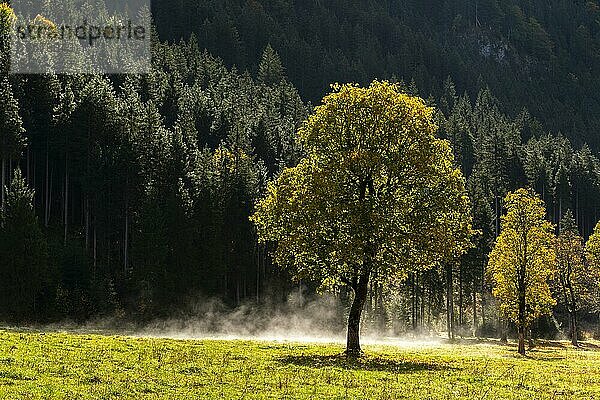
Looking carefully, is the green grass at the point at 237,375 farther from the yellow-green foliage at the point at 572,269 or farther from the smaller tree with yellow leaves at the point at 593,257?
the yellow-green foliage at the point at 572,269

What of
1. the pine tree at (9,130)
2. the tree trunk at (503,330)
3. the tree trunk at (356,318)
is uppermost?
the pine tree at (9,130)

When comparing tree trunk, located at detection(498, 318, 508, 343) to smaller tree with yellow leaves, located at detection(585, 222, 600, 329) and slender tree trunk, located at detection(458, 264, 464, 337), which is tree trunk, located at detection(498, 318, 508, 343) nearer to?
slender tree trunk, located at detection(458, 264, 464, 337)

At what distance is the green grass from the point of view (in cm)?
2494

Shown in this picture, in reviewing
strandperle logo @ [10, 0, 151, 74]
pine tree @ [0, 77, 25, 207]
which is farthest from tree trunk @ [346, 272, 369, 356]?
strandperle logo @ [10, 0, 151, 74]

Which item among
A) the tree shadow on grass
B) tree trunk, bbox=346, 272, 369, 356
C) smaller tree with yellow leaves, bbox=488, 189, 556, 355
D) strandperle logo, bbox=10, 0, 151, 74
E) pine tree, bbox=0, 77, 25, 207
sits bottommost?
the tree shadow on grass

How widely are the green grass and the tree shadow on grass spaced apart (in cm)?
6

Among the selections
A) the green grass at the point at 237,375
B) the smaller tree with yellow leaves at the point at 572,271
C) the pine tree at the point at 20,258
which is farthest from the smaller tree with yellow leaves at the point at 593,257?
the pine tree at the point at 20,258

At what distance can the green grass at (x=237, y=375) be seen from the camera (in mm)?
24938

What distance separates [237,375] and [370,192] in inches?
694

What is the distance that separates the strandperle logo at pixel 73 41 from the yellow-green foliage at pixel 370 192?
64325 millimetres

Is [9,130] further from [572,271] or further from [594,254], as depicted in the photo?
[572,271]

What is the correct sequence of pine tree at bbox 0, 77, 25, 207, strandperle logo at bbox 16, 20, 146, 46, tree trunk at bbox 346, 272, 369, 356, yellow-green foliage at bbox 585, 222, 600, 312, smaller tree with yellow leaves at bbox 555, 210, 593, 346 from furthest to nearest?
strandperle logo at bbox 16, 20, 146, 46 → smaller tree with yellow leaves at bbox 555, 210, 593, 346 → yellow-green foliage at bbox 585, 222, 600, 312 → pine tree at bbox 0, 77, 25, 207 → tree trunk at bbox 346, 272, 369, 356

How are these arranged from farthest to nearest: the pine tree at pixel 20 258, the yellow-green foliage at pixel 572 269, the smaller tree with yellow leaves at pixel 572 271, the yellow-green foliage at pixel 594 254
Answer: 1. the yellow-green foliage at pixel 572 269
2. the smaller tree with yellow leaves at pixel 572 271
3. the yellow-green foliage at pixel 594 254
4. the pine tree at pixel 20 258

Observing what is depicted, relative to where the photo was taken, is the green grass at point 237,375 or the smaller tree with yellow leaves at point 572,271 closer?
the green grass at point 237,375
